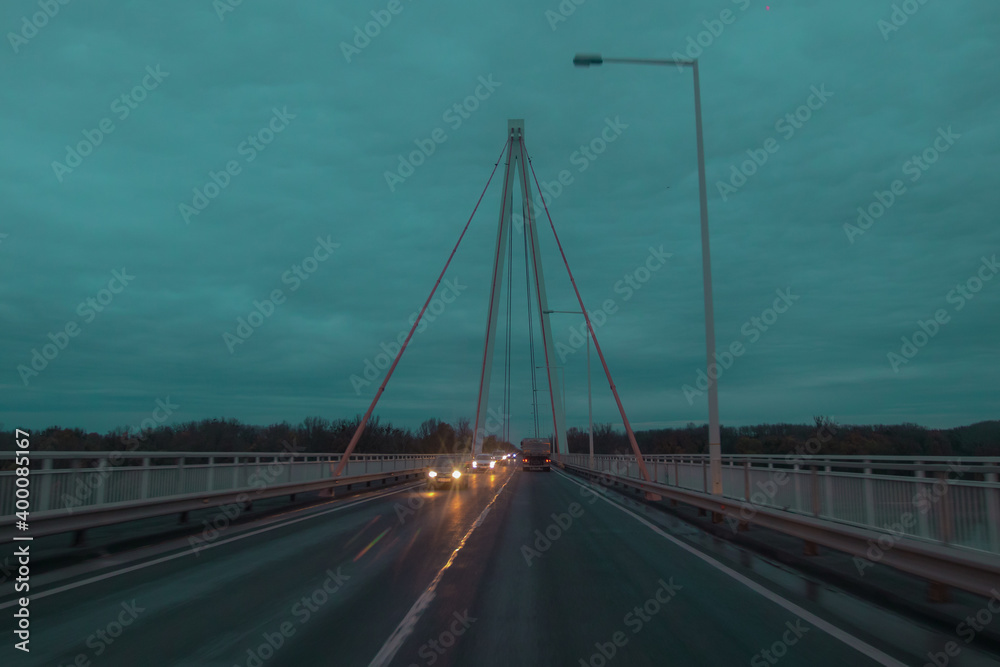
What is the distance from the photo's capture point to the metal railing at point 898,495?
8203 mm

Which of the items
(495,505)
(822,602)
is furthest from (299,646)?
(495,505)

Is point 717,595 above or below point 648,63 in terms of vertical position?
below

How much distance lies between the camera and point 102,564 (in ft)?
35.8

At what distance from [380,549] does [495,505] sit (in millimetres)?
11038

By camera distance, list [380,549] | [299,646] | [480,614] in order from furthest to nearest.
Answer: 1. [380,549]
2. [480,614]
3. [299,646]

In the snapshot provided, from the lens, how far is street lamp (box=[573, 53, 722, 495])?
17.1 meters

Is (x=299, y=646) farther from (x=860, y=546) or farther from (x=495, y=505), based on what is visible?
(x=495, y=505)
